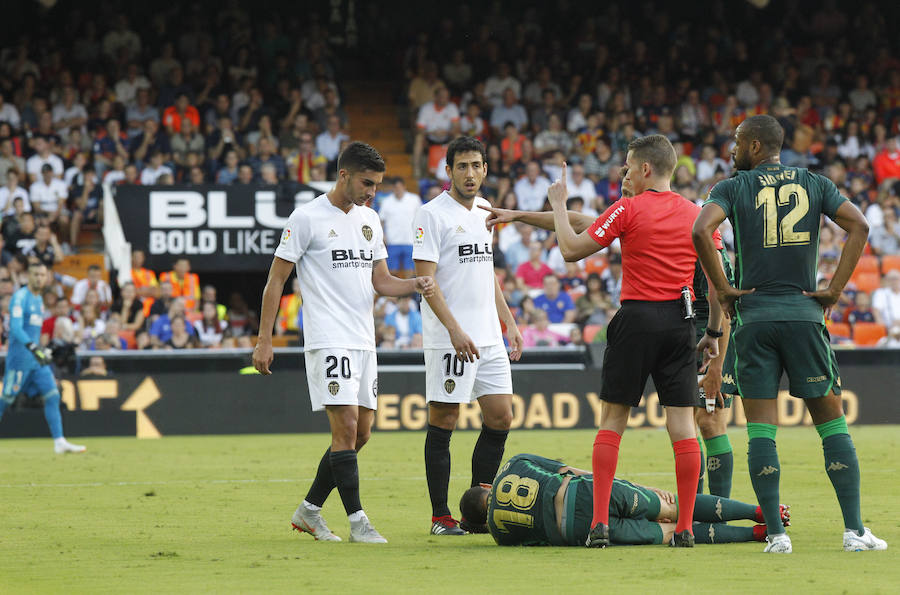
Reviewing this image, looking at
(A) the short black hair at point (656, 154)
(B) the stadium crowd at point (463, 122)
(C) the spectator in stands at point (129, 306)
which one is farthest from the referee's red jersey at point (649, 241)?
(C) the spectator in stands at point (129, 306)

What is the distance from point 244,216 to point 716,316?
1330 centimetres

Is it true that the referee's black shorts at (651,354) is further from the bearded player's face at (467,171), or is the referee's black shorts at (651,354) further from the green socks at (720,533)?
the bearded player's face at (467,171)

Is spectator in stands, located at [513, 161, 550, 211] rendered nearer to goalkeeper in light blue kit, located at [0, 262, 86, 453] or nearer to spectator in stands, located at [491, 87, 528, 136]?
spectator in stands, located at [491, 87, 528, 136]

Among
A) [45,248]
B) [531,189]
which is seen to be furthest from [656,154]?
[531,189]

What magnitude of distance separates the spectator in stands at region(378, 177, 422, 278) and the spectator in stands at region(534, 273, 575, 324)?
2279mm

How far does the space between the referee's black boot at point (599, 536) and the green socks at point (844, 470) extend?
118 centimetres

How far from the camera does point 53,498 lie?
32.7 ft

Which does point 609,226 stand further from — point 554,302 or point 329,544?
point 554,302

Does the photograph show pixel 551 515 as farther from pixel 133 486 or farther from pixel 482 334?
pixel 133 486

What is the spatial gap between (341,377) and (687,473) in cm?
208

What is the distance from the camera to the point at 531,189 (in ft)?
72.2

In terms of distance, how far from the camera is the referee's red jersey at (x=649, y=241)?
6785 millimetres

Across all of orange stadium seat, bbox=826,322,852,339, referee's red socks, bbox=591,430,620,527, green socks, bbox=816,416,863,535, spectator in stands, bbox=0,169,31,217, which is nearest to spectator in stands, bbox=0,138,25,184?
spectator in stands, bbox=0,169,31,217

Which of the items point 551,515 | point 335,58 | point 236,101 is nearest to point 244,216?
point 236,101
